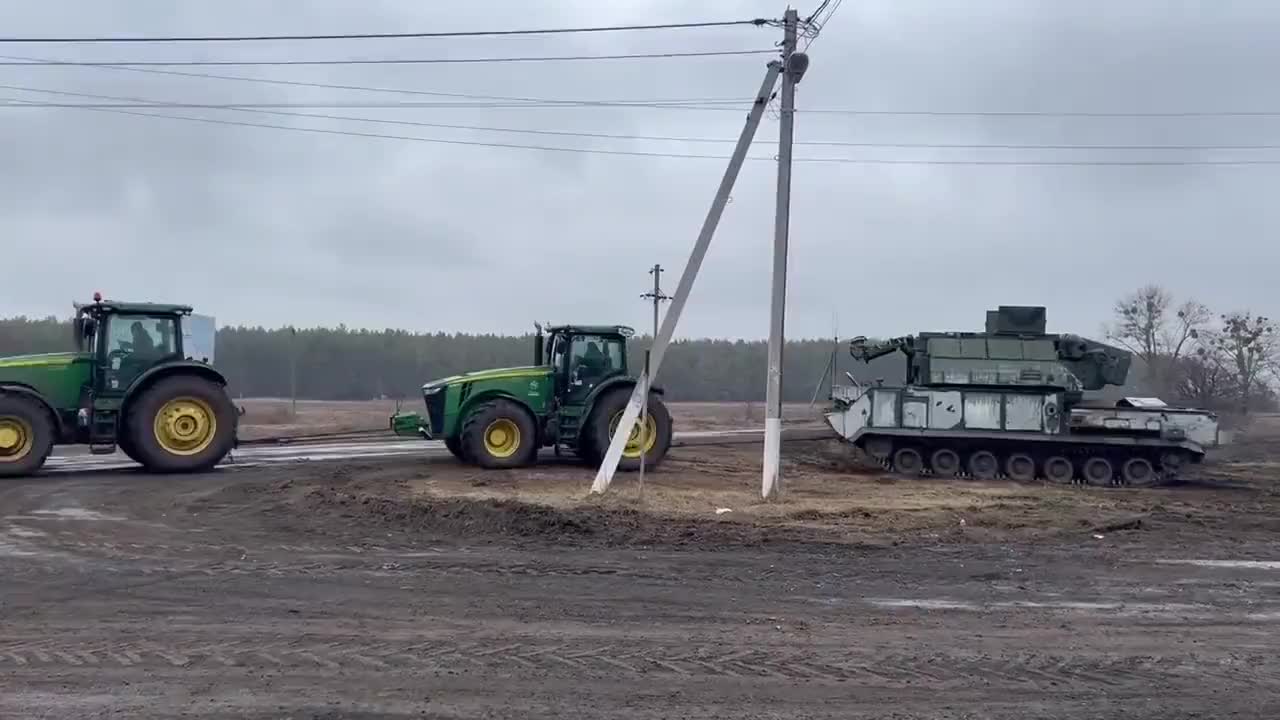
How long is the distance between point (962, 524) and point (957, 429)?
901cm

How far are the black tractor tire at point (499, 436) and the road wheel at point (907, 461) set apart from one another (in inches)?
328

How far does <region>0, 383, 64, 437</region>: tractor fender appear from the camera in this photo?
53.5ft

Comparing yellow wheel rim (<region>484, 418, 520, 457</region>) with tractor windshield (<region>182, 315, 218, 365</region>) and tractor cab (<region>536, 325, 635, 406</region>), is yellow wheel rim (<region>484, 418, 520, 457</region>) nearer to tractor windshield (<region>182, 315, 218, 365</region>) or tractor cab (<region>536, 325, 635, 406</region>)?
tractor cab (<region>536, 325, 635, 406</region>)

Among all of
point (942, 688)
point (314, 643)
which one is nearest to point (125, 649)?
point (314, 643)

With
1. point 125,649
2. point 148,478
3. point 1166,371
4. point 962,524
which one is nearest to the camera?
point 125,649

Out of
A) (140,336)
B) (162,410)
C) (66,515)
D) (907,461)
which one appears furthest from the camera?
(907,461)

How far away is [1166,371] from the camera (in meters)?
39.1

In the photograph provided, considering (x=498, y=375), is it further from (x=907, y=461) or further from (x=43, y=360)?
(x=907, y=461)

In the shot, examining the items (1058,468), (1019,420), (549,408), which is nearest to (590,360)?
(549,408)

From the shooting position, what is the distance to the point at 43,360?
1680 cm

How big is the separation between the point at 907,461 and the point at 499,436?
29.8 feet

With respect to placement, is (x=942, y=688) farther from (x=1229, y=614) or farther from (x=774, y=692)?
(x=1229, y=614)

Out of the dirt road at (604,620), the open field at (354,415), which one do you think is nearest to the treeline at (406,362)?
the open field at (354,415)

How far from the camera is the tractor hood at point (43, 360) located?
653 inches
